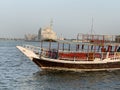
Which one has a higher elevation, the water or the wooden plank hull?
the wooden plank hull

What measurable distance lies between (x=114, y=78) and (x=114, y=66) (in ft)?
14.7

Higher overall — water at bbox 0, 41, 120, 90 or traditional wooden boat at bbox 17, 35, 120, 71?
traditional wooden boat at bbox 17, 35, 120, 71

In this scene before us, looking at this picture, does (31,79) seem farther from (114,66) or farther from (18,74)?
(114,66)

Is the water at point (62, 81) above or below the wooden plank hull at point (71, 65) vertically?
below

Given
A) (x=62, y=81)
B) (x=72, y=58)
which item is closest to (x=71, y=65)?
(x=72, y=58)

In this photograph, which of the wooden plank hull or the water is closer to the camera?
the water

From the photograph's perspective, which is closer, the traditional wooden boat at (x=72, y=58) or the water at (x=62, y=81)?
the water at (x=62, y=81)

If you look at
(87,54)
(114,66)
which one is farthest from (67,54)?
(114,66)

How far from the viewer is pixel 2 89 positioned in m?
30.6

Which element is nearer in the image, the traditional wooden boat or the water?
the water

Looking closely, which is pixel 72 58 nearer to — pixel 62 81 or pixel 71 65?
pixel 71 65

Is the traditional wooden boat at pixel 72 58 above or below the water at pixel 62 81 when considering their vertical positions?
above

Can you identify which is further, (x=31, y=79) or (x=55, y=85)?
(x=31, y=79)

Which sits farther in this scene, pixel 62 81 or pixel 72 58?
pixel 72 58
